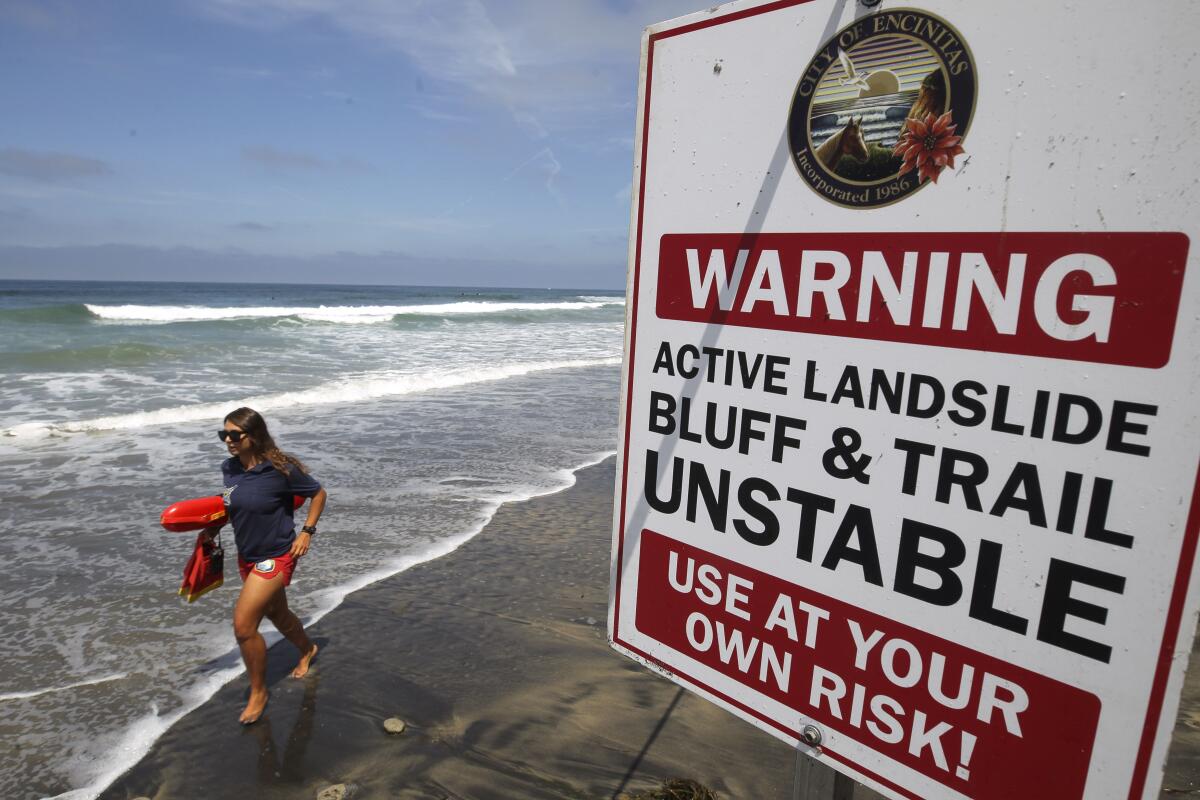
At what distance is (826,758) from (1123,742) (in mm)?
521

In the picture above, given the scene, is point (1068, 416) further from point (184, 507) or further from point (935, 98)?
point (184, 507)

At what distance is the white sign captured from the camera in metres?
0.99

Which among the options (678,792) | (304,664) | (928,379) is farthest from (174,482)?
(928,379)

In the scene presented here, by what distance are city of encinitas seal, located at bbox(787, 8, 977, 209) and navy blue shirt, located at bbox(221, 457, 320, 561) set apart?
4.07 m

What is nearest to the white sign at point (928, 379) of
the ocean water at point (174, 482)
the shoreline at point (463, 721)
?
the shoreline at point (463, 721)

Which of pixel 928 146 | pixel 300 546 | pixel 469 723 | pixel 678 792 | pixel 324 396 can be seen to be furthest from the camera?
pixel 324 396

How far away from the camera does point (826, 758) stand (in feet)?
4.50

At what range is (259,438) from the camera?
438 centimetres

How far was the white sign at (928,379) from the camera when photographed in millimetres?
987

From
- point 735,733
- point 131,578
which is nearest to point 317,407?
point 131,578

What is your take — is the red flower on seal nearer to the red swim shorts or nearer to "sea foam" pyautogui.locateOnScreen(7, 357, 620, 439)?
the red swim shorts

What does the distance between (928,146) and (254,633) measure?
4472 millimetres

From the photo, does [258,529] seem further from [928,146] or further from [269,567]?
[928,146]

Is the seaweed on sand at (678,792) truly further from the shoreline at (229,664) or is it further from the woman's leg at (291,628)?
the shoreline at (229,664)
